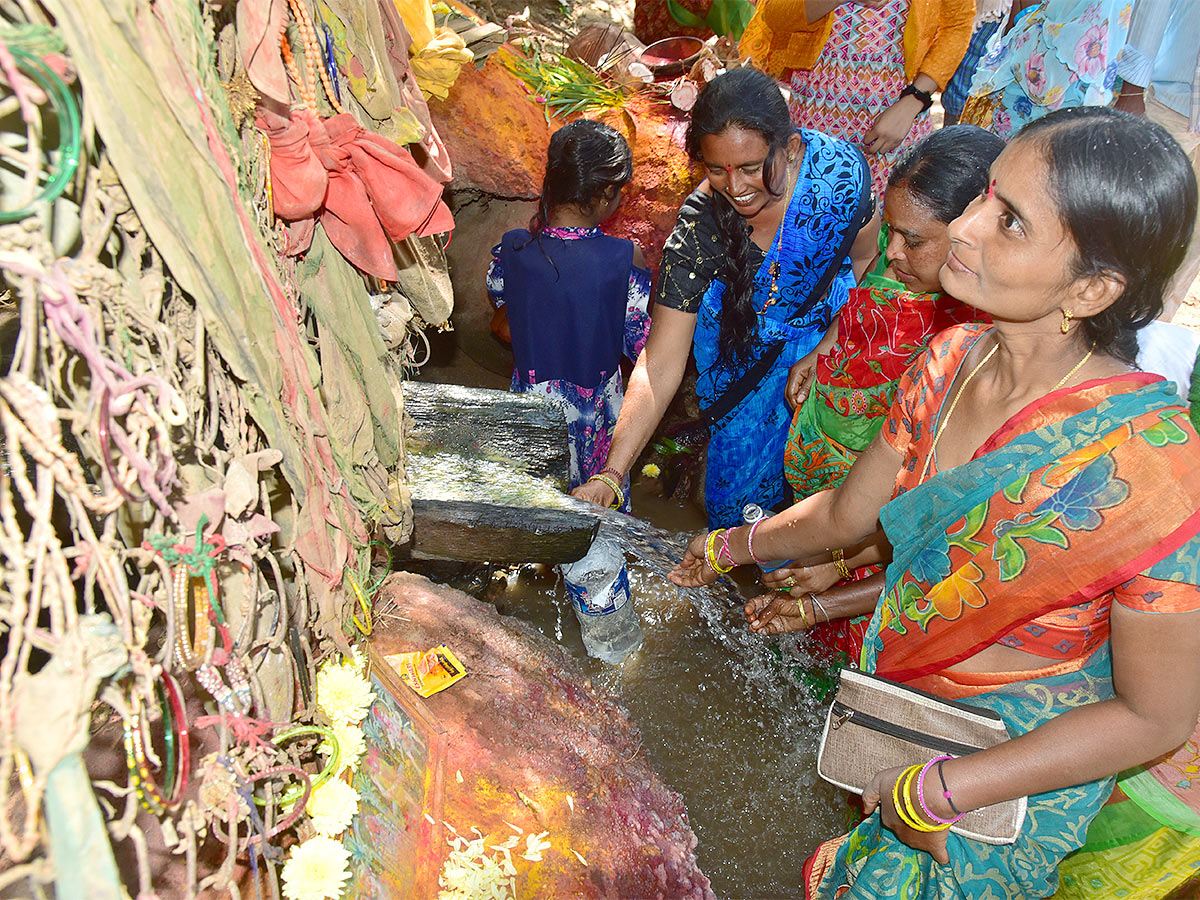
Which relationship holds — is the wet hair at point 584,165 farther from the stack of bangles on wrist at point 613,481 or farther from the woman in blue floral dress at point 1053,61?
the woman in blue floral dress at point 1053,61

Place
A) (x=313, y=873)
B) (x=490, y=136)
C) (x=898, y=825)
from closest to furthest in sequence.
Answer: (x=313, y=873)
(x=898, y=825)
(x=490, y=136)

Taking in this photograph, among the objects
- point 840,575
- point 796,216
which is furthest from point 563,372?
point 840,575

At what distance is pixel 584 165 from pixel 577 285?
48cm

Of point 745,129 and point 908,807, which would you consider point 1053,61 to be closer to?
point 745,129

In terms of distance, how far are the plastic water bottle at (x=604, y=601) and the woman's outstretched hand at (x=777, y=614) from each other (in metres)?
0.55

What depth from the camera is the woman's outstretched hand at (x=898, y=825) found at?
160 cm

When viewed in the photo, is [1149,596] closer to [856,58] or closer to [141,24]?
[141,24]

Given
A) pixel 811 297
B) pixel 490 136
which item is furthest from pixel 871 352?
pixel 490 136

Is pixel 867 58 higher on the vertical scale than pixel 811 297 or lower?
higher

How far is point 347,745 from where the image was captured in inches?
56.6

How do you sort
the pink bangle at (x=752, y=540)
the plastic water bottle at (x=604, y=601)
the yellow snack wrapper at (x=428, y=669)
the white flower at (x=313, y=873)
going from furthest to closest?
the plastic water bottle at (x=604, y=601)
the pink bangle at (x=752, y=540)
the yellow snack wrapper at (x=428, y=669)
the white flower at (x=313, y=873)

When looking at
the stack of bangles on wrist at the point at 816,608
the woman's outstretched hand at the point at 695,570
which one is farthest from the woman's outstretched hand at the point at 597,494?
the stack of bangles on wrist at the point at 816,608

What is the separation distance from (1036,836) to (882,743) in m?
0.38

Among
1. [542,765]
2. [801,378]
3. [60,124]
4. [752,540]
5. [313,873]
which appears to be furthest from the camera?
[801,378]
